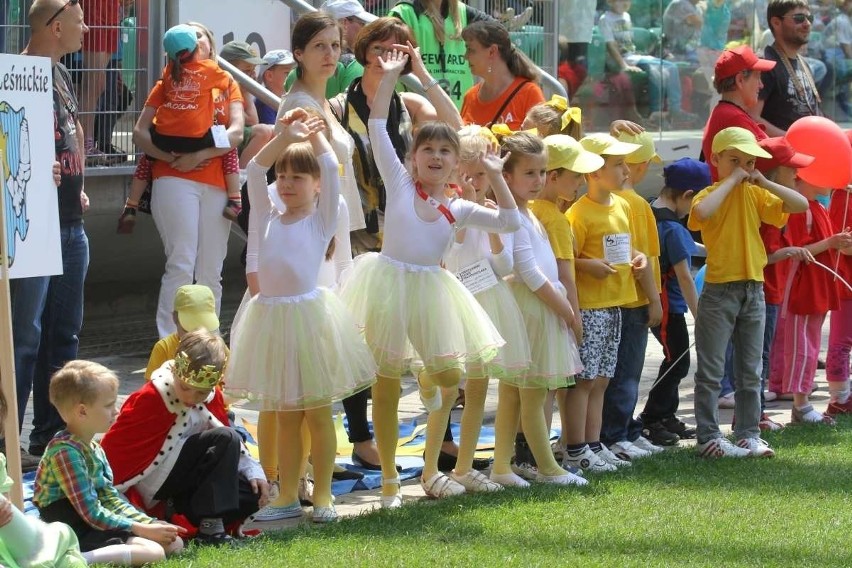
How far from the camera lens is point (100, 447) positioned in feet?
17.5

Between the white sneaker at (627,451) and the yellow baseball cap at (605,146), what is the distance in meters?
1.42

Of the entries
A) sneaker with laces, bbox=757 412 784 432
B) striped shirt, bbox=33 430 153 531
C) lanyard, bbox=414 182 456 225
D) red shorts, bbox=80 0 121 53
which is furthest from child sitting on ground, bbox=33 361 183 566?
red shorts, bbox=80 0 121 53

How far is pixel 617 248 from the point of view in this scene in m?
7.06

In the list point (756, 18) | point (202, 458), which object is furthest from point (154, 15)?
point (756, 18)

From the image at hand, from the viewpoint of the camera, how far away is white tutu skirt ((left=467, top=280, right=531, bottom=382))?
6438 millimetres

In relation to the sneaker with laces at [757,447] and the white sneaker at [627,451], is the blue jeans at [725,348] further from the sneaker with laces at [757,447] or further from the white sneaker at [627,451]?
the white sneaker at [627,451]

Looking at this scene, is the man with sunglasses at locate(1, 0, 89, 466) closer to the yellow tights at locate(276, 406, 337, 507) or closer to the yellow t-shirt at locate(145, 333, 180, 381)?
the yellow t-shirt at locate(145, 333, 180, 381)

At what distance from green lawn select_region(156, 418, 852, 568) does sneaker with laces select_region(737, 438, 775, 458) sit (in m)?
0.26

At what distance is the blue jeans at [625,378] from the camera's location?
24.2 ft

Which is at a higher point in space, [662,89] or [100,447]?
[662,89]

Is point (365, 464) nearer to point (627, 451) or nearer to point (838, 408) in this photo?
point (627, 451)

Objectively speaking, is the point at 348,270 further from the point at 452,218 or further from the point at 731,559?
the point at 731,559

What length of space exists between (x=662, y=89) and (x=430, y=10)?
6664 mm

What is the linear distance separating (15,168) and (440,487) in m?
2.17
